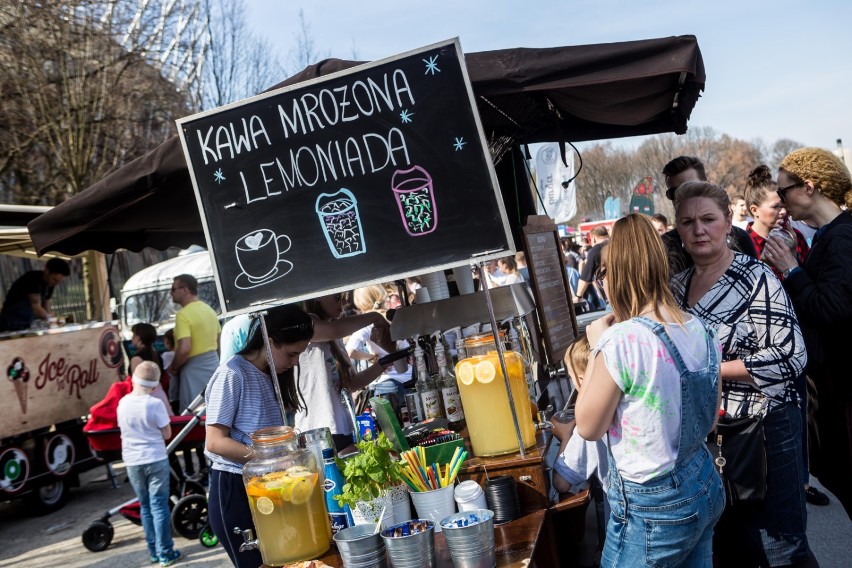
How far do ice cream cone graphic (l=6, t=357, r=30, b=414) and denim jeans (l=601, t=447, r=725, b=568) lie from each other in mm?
7594

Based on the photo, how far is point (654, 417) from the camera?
2.43m

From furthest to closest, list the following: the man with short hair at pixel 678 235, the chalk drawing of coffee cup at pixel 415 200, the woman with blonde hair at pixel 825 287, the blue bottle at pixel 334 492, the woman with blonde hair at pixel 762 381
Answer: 1. the man with short hair at pixel 678 235
2. the woman with blonde hair at pixel 825 287
3. the woman with blonde hair at pixel 762 381
4. the chalk drawing of coffee cup at pixel 415 200
5. the blue bottle at pixel 334 492

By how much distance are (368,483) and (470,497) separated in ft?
1.18

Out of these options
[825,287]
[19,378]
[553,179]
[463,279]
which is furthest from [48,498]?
[553,179]

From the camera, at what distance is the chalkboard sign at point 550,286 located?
4641 mm

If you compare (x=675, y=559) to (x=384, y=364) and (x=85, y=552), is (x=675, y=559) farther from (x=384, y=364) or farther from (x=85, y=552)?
(x=85, y=552)

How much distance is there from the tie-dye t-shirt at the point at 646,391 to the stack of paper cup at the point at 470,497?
512 mm

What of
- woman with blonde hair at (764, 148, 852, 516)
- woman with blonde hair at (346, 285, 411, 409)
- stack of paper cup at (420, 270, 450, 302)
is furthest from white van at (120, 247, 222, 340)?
woman with blonde hair at (764, 148, 852, 516)

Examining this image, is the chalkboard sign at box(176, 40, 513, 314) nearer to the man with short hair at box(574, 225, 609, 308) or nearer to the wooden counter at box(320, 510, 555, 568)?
the wooden counter at box(320, 510, 555, 568)

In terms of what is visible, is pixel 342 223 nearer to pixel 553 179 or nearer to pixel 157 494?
pixel 157 494

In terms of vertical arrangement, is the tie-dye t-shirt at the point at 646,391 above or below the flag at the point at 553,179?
below

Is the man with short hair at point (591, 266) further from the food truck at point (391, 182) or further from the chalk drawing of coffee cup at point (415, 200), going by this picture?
the chalk drawing of coffee cup at point (415, 200)

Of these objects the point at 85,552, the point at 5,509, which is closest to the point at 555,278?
the point at 85,552

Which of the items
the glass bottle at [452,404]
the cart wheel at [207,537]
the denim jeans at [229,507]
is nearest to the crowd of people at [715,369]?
the glass bottle at [452,404]
